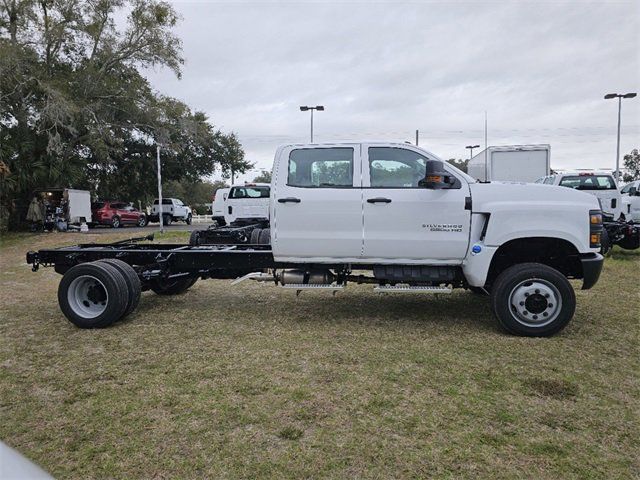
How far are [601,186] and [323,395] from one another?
12534 mm

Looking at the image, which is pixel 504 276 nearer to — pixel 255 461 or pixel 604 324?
pixel 604 324

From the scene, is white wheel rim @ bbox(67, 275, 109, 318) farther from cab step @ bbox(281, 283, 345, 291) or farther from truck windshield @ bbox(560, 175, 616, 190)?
truck windshield @ bbox(560, 175, 616, 190)

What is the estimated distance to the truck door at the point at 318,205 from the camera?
5.39m

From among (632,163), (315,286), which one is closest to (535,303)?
(315,286)

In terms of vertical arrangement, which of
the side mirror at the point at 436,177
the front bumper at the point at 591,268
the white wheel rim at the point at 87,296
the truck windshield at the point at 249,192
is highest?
the truck windshield at the point at 249,192

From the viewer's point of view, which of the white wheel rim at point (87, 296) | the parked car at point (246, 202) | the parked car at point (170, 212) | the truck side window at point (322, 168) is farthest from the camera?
the parked car at point (170, 212)

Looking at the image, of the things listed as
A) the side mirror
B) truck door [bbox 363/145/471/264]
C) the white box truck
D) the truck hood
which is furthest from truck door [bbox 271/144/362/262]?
the white box truck

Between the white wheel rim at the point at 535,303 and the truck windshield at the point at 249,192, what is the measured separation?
37.4 feet

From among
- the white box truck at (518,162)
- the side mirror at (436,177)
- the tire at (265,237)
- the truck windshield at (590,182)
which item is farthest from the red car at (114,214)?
the side mirror at (436,177)

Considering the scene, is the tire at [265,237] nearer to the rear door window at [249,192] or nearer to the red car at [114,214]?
the rear door window at [249,192]

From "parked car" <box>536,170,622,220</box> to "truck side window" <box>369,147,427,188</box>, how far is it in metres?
9.14

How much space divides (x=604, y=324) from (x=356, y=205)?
3204 millimetres

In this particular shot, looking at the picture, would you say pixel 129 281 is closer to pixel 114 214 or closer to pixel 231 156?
pixel 114 214

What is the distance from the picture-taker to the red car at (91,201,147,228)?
2711cm
